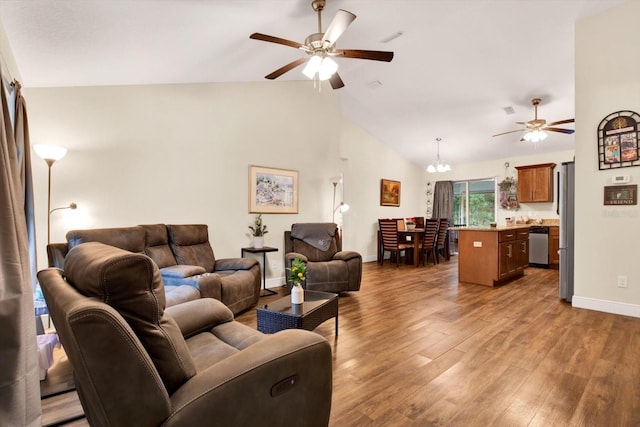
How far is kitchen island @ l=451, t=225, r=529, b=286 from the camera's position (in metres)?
4.72

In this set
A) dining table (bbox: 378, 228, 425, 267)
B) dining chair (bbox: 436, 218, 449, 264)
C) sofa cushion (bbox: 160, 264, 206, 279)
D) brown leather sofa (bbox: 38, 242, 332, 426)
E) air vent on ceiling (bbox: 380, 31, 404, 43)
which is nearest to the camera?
brown leather sofa (bbox: 38, 242, 332, 426)

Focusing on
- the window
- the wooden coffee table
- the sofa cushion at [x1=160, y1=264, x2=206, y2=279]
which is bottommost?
the wooden coffee table

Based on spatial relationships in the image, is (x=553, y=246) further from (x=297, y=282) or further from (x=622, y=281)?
(x=297, y=282)

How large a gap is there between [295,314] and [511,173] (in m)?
7.28

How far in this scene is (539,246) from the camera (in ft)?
21.2

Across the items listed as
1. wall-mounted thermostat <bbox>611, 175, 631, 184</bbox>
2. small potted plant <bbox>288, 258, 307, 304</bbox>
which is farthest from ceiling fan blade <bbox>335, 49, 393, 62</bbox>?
wall-mounted thermostat <bbox>611, 175, 631, 184</bbox>

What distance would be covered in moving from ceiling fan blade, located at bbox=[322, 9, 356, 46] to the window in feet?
22.4

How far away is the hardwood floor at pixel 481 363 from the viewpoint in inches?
68.8

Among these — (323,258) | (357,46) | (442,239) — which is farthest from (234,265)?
(442,239)

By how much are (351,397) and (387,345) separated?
2.71ft

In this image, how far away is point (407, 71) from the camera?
4.68 m

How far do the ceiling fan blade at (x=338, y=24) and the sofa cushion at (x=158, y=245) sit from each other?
2.71m

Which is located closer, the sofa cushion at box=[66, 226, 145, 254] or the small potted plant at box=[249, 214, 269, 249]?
the sofa cushion at box=[66, 226, 145, 254]

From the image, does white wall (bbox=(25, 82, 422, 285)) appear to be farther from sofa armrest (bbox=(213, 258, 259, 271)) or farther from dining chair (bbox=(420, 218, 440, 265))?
dining chair (bbox=(420, 218, 440, 265))
